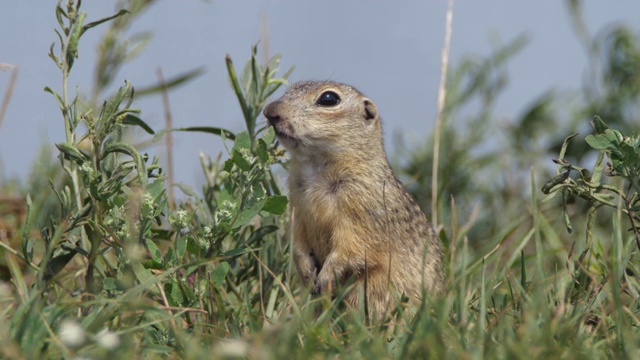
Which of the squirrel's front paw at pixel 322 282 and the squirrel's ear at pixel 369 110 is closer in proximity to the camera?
the squirrel's front paw at pixel 322 282

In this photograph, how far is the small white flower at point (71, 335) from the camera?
8.08 ft

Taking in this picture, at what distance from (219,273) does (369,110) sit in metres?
1.64

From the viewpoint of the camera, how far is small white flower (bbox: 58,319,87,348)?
97.0 inches

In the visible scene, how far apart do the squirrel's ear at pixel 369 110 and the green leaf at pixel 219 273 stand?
1573 millimetres

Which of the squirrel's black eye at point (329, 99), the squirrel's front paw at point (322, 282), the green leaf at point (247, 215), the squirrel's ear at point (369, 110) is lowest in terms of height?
the squirrel's front paw at point (322, 282)

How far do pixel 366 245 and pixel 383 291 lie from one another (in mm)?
260

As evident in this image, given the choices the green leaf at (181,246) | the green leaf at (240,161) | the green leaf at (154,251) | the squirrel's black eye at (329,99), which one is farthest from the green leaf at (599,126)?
the green leaf at (154,251)

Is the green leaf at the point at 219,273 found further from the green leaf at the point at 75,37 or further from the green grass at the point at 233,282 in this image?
the green leaf at the point at 75,37

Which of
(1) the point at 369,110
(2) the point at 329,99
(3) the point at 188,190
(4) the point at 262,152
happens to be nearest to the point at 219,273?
(4) the point at 262,152

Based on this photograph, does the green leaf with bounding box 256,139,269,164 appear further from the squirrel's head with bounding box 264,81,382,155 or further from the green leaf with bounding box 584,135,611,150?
the green leaf with bounding box 584,135,611,150

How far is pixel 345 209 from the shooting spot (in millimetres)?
4355

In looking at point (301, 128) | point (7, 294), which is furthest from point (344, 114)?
point (7, 294)

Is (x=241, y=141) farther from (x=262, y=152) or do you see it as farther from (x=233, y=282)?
(x=233, y=282)

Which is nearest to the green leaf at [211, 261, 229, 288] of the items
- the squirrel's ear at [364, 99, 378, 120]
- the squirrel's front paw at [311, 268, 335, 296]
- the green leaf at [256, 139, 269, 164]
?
the green leaf at [256, 139, 269, 164]
